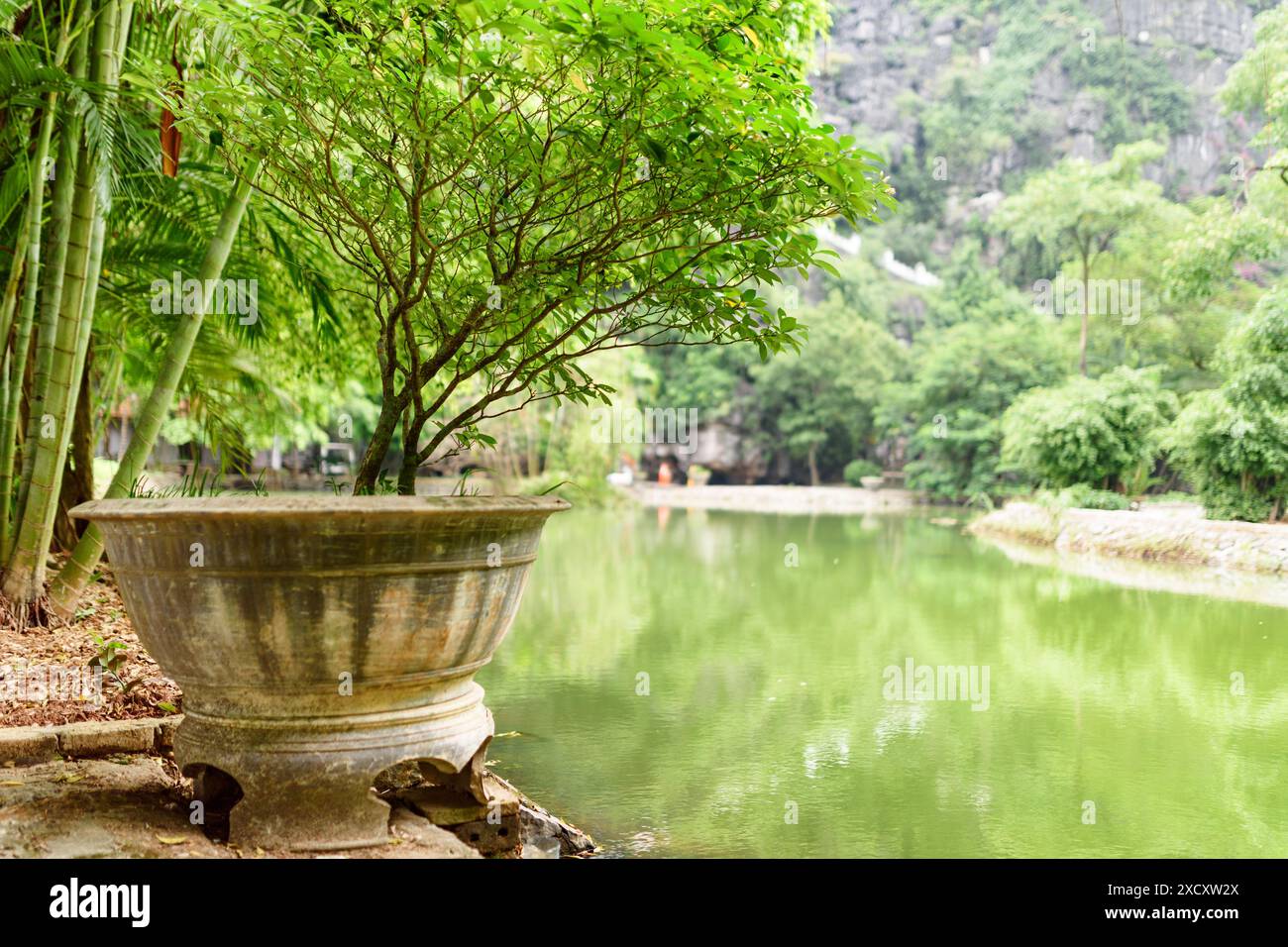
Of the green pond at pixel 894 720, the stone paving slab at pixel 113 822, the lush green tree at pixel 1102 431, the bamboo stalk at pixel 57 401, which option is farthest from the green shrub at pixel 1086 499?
the stone paving slab at pixel 113 822

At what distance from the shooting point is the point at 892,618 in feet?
27.1

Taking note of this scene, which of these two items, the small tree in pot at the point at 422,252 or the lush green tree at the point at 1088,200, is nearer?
the small tree in pot at the point at 422,252

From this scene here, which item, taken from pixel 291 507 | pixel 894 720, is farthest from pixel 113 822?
pixel 894 720

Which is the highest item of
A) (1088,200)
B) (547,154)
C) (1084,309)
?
(1088,200)

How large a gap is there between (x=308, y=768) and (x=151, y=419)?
2.48 meters

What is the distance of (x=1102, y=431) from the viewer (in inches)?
622

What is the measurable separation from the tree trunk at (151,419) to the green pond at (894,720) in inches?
73.3

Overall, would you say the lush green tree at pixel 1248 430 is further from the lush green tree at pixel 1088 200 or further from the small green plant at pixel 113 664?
the small green plant at pixel 113 664

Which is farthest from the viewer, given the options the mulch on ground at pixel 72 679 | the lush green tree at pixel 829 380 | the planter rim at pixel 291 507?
the lush green tree at pixel 829 380

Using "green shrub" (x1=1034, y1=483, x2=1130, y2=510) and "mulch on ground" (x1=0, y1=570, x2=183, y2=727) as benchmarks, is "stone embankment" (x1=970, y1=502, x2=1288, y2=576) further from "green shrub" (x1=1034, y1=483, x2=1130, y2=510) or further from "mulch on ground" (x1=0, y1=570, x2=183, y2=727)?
"mulch on ground" (x1=0, y1=570, x2=183, y2=727)

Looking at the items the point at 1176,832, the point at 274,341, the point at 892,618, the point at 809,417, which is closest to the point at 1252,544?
the point at 892,618

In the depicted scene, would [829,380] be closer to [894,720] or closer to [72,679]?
[894,720]

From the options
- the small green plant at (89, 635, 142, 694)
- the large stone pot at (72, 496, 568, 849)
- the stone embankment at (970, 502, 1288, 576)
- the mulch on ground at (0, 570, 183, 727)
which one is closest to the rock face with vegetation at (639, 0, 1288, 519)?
the stone embankment at (970, 502, 1288, 576)

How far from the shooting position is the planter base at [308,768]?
7.89ft
